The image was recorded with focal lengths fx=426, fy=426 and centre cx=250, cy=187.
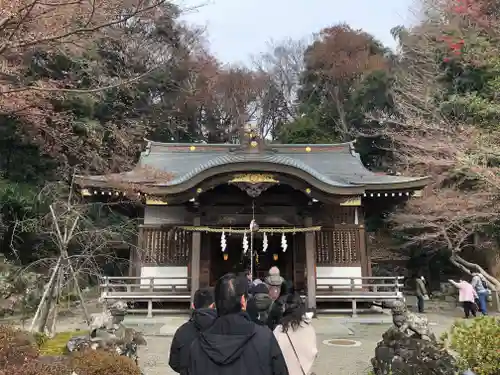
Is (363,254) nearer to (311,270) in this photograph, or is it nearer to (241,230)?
(311,270)

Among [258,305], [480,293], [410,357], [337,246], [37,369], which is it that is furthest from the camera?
[337,246]

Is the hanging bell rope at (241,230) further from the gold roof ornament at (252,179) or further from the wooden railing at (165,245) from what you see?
the gold roof ornament at (252,179)

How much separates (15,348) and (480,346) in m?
5.13

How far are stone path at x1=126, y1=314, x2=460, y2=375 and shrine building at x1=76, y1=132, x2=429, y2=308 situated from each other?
123 centimetres

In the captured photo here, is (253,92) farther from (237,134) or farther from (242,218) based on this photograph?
(242,218)

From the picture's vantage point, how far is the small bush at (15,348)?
448cm

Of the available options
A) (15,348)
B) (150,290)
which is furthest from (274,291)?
(150,290)

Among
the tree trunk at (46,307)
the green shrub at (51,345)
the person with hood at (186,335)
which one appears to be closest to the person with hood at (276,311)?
the person with hood at (186,335)

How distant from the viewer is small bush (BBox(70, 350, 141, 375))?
4405 millimetres

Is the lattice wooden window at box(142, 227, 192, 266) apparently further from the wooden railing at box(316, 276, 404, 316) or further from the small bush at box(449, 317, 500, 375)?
the small bush at box(449, 317, 500, 375)

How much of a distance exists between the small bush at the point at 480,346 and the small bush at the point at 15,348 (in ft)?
15.7

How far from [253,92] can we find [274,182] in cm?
2533

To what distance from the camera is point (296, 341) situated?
320cm

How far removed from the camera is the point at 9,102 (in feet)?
17.5
